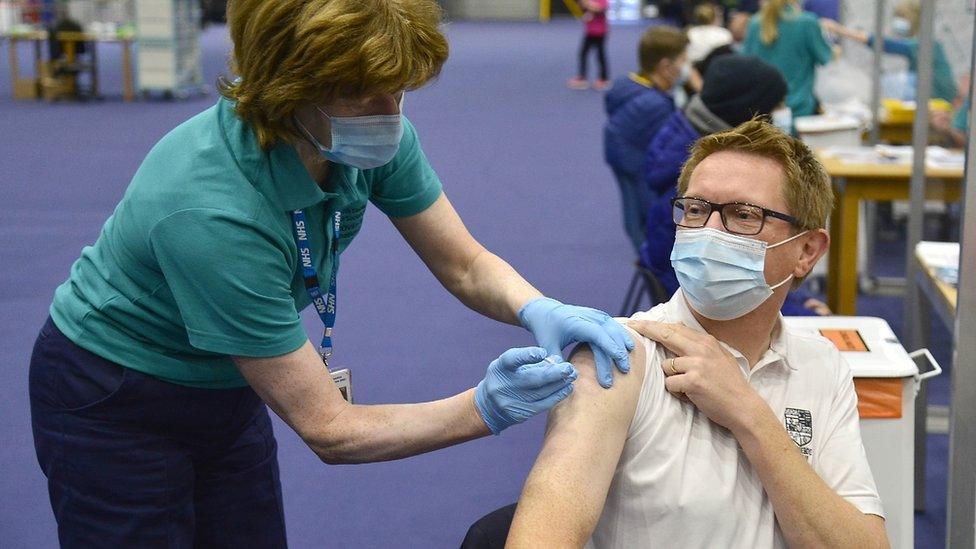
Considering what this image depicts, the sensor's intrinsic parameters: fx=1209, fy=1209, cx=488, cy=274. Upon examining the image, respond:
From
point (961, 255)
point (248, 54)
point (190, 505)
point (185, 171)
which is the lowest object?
point (190, 505)

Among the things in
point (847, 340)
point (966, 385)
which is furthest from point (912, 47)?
point (966, 385)

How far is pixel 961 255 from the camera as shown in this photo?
1.96m

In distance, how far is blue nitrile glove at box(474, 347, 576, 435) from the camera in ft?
5.10

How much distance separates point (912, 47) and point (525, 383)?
5.44 meters

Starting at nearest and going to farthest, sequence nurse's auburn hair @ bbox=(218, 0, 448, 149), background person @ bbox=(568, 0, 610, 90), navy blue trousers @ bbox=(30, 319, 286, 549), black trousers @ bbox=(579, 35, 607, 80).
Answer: nurse's auburn hair @ bbox=(218, 0, 448, 149)
navy blue trousers @ bbox=(30, 319, 286, 549)
background person @ bbox=(568, 0, 610, 90)
black trousers @ bbox=(579, 35, 607, 80)

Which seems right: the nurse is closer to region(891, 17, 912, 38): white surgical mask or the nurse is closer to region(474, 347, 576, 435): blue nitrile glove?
region(474, 347, 576, 435): blue nitrile glove

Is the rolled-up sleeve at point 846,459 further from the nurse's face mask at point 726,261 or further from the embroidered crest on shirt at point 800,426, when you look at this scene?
the nurse's face mask at point 726,261

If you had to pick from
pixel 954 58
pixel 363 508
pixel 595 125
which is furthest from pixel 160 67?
pixel 363 508

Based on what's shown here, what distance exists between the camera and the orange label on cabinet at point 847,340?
2492mm

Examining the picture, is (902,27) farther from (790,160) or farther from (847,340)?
(790,160)

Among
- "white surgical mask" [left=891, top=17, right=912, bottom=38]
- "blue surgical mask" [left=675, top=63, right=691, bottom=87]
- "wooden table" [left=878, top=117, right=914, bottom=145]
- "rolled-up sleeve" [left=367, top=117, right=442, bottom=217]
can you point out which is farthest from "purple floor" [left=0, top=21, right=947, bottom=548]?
"white surgical mask" [left=891, top=17, right=912, bottom=38]

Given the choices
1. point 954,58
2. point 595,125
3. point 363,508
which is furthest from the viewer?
point 595,125

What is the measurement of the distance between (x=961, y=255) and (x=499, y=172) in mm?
6218

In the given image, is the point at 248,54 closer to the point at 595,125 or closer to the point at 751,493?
the point at 751,493
